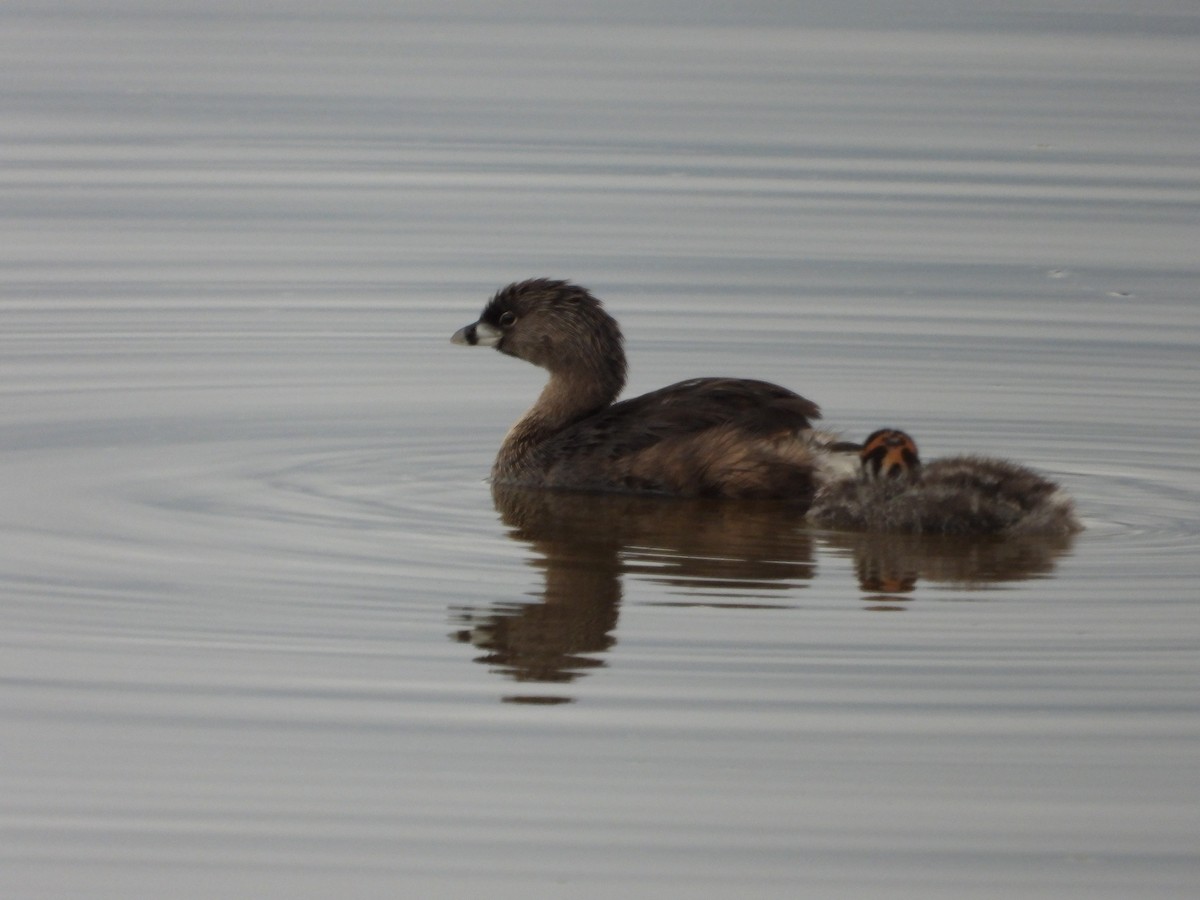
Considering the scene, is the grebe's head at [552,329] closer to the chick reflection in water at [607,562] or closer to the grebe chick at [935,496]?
the chick reflection in water at [607,562]

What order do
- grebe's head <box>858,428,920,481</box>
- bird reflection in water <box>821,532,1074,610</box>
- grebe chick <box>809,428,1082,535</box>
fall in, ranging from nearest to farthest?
bird reflection in water <box>821,532,1074,610</box> → grebe chick <box>809,428,1082,535</box> → grebe's head <box>858,428,920,481</box>

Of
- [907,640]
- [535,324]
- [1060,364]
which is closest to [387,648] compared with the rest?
[907,640]

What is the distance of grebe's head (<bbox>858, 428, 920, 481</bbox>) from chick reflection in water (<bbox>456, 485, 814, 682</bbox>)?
13.2 inches

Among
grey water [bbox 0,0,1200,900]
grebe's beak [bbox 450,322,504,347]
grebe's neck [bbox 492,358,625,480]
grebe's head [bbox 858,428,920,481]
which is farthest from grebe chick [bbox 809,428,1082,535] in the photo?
grebe's beak [bbox 450,322,504,347]

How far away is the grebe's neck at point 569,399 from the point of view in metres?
10.4

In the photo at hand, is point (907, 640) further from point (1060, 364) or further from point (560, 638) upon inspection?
point (1060, 364)

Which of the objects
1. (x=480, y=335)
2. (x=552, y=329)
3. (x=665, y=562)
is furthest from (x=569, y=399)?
(x=665, y=562)

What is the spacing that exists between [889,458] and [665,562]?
94 centimetres

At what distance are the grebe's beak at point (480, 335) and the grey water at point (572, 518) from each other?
41 cm

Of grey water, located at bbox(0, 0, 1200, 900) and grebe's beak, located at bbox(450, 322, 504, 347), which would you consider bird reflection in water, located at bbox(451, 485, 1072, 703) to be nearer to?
grey water, located at bbox(0, 0, 1200, 900)

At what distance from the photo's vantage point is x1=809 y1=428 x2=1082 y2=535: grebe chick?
899 centimetres

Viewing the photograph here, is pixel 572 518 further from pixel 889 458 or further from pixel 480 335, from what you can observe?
pixel 480 335

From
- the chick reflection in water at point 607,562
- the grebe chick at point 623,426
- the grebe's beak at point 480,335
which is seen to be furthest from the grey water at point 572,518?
the grebe's beak at point 480,335

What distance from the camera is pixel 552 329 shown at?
10.6m
